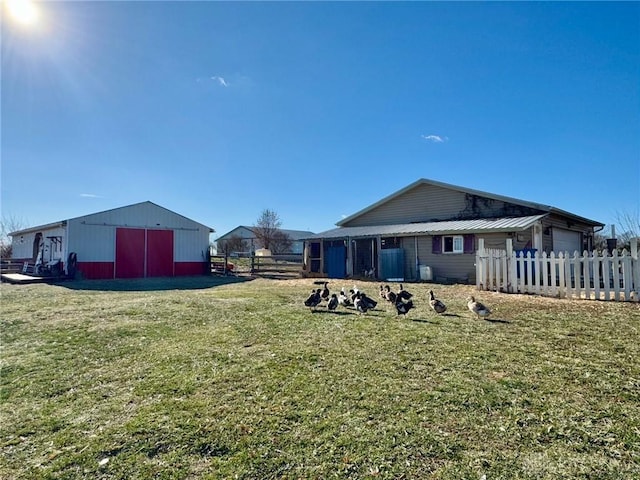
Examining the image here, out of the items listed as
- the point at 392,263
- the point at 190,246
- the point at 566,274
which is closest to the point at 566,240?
the point at 392,263

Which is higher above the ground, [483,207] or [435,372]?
[483,207]

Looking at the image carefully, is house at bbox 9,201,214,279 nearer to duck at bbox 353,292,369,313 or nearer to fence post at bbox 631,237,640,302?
duck at bbox 353,292,369,313

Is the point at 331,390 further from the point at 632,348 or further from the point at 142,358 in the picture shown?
the point at 632,348

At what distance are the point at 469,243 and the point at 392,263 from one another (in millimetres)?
3589

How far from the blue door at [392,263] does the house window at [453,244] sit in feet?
6.54

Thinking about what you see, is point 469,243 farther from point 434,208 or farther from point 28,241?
point 28,241

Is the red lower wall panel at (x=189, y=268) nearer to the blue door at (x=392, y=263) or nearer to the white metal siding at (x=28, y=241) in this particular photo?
the white metal siding at (x=28, y=241)

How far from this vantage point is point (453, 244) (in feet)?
53.1

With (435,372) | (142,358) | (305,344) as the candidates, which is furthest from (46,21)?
(435,372)

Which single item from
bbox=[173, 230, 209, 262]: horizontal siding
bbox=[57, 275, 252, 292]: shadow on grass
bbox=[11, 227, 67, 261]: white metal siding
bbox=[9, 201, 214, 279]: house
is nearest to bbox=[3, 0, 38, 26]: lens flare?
bbox=[57, 275, 252, 292]: shadow on grass

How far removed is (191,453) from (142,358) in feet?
8.45

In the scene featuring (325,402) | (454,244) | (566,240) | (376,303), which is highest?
(566,240)

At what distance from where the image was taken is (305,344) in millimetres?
5141

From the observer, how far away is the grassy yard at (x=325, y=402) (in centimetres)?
239
